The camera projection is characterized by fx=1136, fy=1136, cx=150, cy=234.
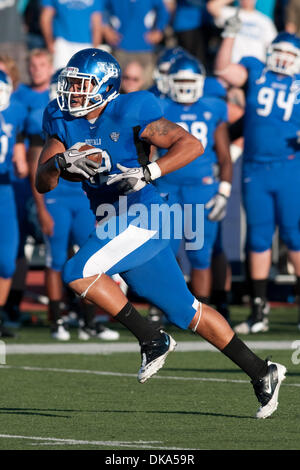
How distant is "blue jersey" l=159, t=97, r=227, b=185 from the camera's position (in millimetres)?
8398

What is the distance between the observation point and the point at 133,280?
5.11 metres

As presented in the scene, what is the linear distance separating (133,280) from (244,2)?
629 centimetres

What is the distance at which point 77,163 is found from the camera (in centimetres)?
489

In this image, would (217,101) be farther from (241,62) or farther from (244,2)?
(244,2)

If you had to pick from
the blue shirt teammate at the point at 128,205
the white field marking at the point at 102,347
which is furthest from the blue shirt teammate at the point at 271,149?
the blue shirt teammate at the point at 128,205

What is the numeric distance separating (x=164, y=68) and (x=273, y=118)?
38.7 inches

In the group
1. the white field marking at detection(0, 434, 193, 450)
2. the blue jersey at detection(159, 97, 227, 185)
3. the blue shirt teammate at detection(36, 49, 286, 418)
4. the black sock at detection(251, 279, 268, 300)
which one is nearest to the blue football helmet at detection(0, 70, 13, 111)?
the blue jersey at detection(159, 97, 227, 185)

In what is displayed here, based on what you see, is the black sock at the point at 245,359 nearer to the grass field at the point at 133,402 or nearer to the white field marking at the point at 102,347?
the grass field at the point at 133,402

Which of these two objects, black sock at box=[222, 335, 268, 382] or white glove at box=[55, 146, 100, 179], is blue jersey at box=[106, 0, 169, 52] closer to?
white glove at box=[55, 146, 100, 179]

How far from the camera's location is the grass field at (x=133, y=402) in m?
4.51

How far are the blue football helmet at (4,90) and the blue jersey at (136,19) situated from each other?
3049mm
